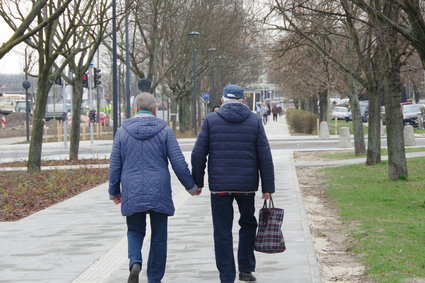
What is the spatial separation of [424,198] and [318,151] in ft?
59.8

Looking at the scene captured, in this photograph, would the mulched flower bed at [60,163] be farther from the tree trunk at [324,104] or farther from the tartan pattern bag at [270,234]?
the tree trunk at [324,104]

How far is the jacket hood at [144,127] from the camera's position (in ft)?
25.3

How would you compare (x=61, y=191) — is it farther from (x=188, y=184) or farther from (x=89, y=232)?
(x=188, y=184)

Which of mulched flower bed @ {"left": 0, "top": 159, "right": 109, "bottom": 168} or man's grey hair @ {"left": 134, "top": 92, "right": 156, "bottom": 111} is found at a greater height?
man's grey hair @ {"left": 134, "top": 92, "right": 156, "bottom": 111}

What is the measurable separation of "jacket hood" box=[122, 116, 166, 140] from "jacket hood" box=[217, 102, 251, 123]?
1.73 feet

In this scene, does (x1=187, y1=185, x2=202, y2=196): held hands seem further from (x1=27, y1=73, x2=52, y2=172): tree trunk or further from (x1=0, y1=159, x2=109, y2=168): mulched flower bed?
(x1=0, y1=159, x2=109, y2=168): mulched flower bed

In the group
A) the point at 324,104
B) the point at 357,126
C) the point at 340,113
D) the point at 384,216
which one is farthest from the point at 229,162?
the point at 340,113

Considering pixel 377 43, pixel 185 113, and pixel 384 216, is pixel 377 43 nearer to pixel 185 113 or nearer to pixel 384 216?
pixel 384 216

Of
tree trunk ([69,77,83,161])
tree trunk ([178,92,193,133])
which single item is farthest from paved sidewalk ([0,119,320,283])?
tree trunk ([178,92,193,133])

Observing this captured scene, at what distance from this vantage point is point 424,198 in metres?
15.0

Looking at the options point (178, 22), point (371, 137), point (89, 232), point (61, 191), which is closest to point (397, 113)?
point (371, 137)

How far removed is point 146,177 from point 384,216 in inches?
238

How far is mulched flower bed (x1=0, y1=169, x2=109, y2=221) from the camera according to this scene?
15.4 meters

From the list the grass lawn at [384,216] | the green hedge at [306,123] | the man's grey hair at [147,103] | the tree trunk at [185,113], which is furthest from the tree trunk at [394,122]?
the tree trunk at [185,113]
